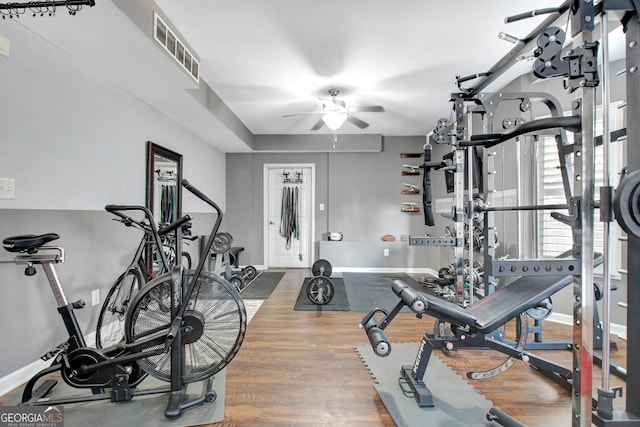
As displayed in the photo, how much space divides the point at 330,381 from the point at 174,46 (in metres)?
2.70

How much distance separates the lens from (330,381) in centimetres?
193

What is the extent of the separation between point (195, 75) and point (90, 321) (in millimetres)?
2293

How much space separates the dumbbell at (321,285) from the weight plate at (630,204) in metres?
2.66

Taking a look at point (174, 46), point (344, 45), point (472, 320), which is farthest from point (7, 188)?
point (472, 320)

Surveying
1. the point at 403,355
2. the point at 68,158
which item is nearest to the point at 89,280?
the point at 68,158

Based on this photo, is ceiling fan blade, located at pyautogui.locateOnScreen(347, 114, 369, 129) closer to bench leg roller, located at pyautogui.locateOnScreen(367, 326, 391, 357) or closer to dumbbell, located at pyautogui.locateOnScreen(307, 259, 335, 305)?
dumbbell, located at pyautogui.locateOnScreen(307, 259, 335, 305)

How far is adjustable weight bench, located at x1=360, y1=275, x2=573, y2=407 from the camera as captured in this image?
153cm

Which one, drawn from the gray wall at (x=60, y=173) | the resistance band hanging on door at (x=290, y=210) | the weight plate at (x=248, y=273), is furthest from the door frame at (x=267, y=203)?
the gray wall at (x=60, y=173)

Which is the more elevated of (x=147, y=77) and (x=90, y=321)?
(x=147, y=77)

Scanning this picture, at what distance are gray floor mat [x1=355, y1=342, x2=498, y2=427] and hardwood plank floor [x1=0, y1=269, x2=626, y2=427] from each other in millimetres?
47

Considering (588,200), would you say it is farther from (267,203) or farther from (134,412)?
(267,203)

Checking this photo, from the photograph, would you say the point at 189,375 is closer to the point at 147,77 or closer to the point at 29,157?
the point at 29,157

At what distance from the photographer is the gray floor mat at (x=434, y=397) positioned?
1548 millimetres

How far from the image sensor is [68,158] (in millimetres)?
2154
